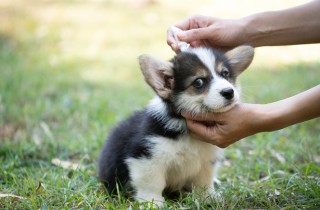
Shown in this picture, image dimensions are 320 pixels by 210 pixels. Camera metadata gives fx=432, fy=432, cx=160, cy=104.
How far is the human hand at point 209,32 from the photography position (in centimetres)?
370

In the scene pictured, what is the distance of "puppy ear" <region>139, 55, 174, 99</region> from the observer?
3240mm

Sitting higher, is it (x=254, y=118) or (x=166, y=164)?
(x=254, y=118)

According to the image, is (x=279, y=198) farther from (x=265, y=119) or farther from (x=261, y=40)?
(x=261, y=40)

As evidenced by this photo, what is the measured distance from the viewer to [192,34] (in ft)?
12.1

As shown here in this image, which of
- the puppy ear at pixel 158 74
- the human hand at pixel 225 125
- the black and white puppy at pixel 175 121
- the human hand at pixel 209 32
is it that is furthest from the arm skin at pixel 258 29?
the human hand at pixel 225 125

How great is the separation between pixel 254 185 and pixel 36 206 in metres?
1.78

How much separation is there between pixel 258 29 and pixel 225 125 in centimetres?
115

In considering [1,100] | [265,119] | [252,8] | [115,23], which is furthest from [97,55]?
[265,119]

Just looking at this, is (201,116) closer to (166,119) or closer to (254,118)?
(166,119)

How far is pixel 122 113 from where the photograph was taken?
5.99 meters

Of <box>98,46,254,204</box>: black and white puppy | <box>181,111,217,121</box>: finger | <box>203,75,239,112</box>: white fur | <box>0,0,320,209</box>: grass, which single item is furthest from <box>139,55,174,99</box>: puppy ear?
<box>0,0,320,209</box>: grass

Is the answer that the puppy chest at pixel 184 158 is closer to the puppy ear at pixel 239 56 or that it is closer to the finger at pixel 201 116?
the finger at pixel 201 116

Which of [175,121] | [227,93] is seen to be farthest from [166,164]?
[227,93]

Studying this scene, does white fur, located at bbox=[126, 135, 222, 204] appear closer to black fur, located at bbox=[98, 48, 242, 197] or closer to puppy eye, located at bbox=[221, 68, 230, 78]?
black fur, located at bbox=[98, 48, 242, 197]
